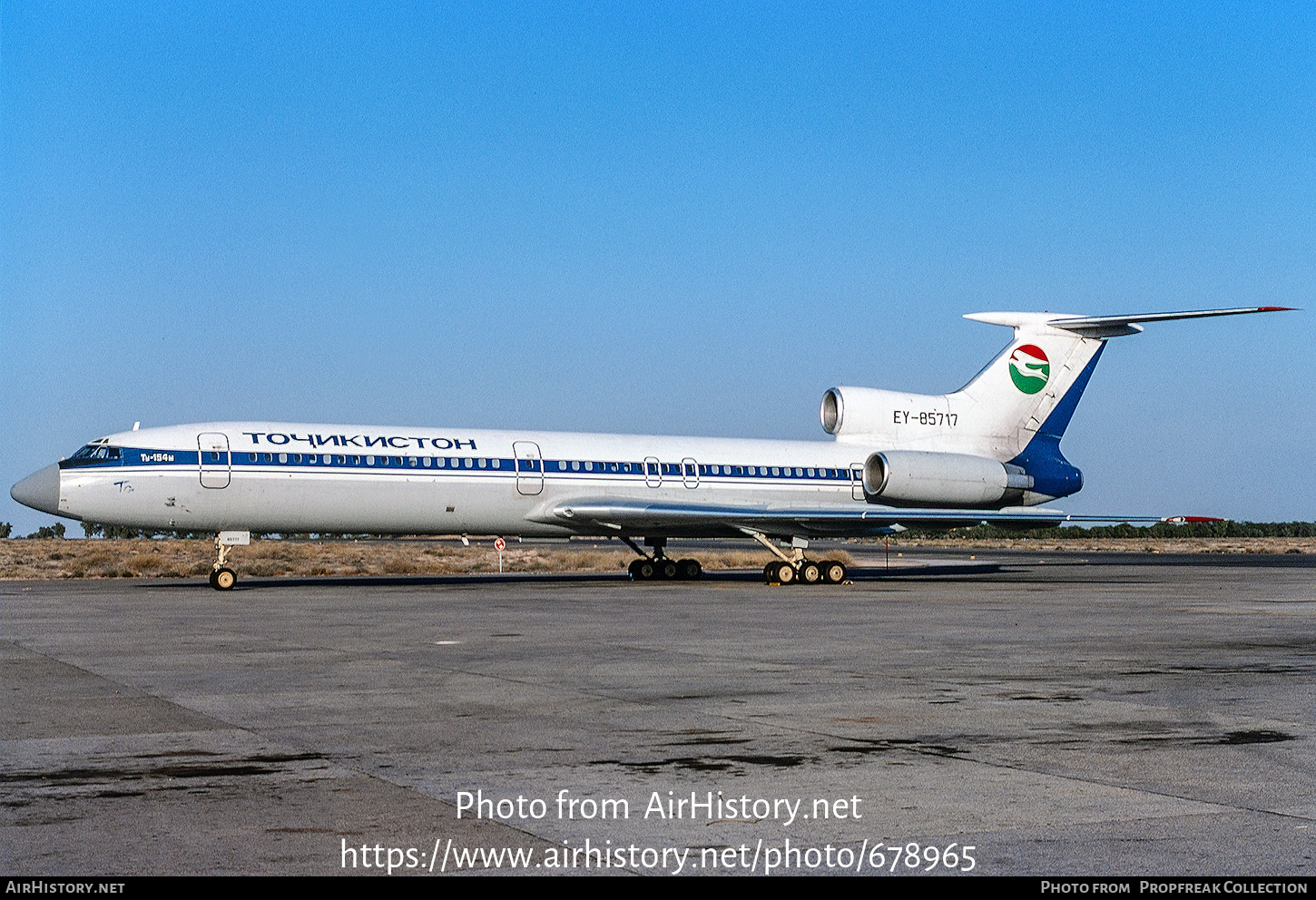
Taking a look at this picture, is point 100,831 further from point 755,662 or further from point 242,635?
point 242,635

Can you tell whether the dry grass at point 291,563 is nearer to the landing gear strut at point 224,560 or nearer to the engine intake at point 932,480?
the landing gear strut at point 224,560

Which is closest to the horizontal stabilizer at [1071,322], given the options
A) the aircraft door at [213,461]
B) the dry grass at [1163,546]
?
the aircraft door at [213,461]

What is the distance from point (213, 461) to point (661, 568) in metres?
11.7

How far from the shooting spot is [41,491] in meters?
26.9

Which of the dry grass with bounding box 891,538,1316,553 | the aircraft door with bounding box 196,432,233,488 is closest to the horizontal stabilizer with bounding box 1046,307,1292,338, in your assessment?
the aircraft door with bounding box 196,432,233,488

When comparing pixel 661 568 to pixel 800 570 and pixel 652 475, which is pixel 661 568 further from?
pixel 800 570

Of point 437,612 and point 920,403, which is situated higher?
point 920,403

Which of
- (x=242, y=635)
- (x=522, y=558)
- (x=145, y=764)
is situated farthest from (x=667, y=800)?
(x=522, y=558)

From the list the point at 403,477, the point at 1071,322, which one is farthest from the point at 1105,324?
the point at 403,477

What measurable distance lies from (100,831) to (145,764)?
5.70 ft

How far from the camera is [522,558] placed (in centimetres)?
4753

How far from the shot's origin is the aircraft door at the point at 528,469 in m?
30.2
